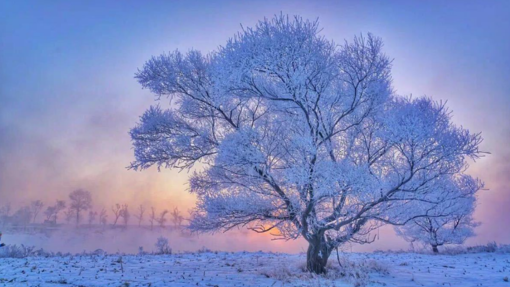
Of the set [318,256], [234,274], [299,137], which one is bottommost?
[234,274]

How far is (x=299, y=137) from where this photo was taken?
8820 mm

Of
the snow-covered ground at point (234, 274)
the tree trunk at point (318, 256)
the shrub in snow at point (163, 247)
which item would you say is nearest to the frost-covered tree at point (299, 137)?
the tree trunk at point (318, 256)

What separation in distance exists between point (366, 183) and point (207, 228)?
5009 mm

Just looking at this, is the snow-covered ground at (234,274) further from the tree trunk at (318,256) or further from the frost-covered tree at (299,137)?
the frost-covered tree at (299,137)

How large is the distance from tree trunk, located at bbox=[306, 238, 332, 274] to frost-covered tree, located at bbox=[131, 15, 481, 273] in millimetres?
37

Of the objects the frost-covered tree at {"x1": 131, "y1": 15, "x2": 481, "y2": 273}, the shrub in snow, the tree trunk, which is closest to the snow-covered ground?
the tree trunk

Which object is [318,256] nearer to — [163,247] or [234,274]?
[234,274]

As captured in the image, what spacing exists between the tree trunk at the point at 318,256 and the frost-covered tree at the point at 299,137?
37 mm

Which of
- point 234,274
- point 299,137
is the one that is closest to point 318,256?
point 234,274

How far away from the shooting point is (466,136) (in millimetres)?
8008

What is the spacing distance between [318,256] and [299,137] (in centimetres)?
397

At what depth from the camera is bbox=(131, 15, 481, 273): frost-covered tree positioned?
8289 millimetres

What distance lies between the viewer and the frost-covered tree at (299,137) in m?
8.29

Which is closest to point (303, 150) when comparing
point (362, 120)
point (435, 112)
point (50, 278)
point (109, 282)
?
point (362, 120)
